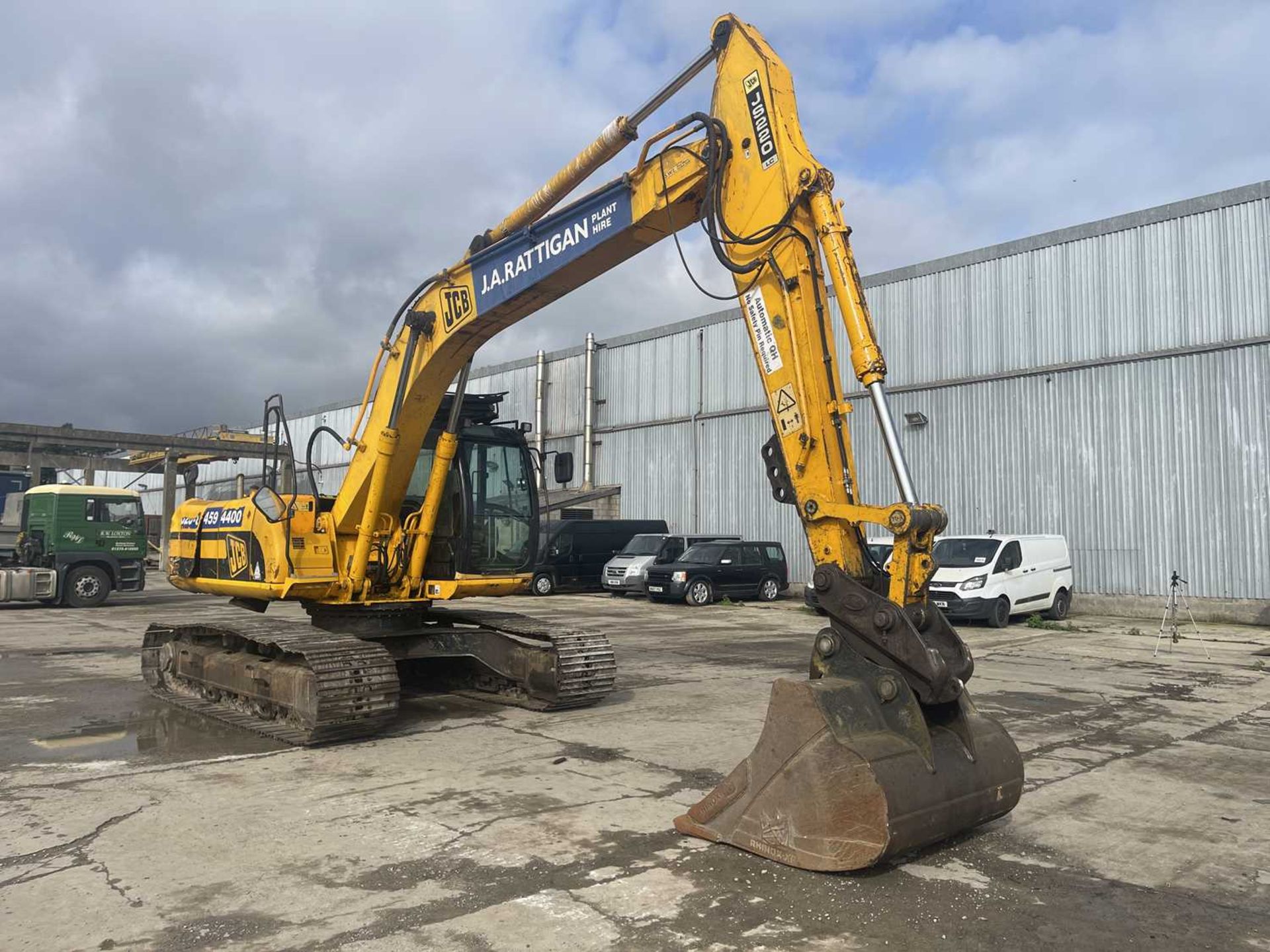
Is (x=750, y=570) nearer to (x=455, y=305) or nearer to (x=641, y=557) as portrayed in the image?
(x=641, y=557)

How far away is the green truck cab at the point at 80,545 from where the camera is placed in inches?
808

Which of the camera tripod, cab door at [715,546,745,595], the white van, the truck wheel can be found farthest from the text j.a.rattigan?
the truck wheel

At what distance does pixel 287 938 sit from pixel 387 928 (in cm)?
38

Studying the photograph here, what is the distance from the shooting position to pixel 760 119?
603 centimetres

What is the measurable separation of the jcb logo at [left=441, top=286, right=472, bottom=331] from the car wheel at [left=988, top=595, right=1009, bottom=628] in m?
12.7

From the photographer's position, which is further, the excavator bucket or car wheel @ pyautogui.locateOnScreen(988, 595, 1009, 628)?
car wheel @ pyautogui.locateOnScreen(988, 595, 1009, 628)

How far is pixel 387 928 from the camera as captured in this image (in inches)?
153

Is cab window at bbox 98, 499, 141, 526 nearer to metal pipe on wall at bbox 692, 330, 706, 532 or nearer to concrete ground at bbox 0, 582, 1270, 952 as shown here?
concrete ground at bbox 0, 582, 1270, 952

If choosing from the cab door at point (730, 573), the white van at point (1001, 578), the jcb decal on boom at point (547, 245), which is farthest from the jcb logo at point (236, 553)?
Answer: the cab door at point (730, 573)

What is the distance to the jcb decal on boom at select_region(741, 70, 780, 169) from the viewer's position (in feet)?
19.5

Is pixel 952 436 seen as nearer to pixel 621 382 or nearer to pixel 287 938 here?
pixel 621 382

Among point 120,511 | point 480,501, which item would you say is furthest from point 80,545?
point 480,501

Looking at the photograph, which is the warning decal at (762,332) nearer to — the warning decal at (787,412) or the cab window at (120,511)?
the warning decal at (787,412)

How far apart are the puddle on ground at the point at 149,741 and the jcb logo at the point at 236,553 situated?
1.35 meters
